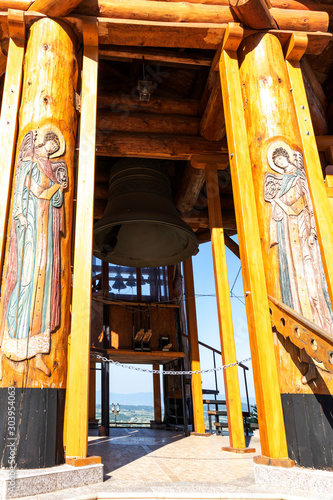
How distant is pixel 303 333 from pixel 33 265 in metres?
1.98

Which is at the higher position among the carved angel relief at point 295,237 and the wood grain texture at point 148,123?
the wood grain texture at point 148,123

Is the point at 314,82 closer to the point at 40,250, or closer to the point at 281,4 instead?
the point at 281,4

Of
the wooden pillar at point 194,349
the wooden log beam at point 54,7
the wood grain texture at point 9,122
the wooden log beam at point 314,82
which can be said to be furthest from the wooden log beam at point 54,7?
the wooden pillar at point 194,349

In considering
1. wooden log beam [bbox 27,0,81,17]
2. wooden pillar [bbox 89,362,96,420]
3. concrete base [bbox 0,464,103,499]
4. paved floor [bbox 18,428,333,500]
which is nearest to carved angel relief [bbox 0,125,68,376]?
concrete base [bbox 0,464,103,499]

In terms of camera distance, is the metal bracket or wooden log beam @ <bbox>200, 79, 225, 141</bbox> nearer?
the metal bracket

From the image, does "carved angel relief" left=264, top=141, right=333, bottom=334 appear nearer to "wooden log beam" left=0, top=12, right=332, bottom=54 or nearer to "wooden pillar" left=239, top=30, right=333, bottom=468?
"wooden pillar" left=239, top=30, right=333, bottom=468

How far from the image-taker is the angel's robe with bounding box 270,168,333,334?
3229mm

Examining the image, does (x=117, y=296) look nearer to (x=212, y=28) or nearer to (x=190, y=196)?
(x=190, y=196)

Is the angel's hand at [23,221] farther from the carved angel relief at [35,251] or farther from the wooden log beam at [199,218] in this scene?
the wooden log beam at [199,218]

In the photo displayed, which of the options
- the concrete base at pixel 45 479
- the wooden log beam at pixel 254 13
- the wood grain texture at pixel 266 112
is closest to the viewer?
the concrete base at pixel 45 479

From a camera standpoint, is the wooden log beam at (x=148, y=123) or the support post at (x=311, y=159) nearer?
the support post at (x=311, y=159)

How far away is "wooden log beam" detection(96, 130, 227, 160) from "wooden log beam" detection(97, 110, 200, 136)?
0.31ft

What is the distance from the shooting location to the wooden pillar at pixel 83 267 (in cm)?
295

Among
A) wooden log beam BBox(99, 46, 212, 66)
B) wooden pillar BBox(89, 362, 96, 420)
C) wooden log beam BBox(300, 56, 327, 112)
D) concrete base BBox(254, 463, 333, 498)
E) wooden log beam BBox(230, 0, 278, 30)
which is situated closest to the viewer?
concrete base BBox(254, 463, 333, 498)
